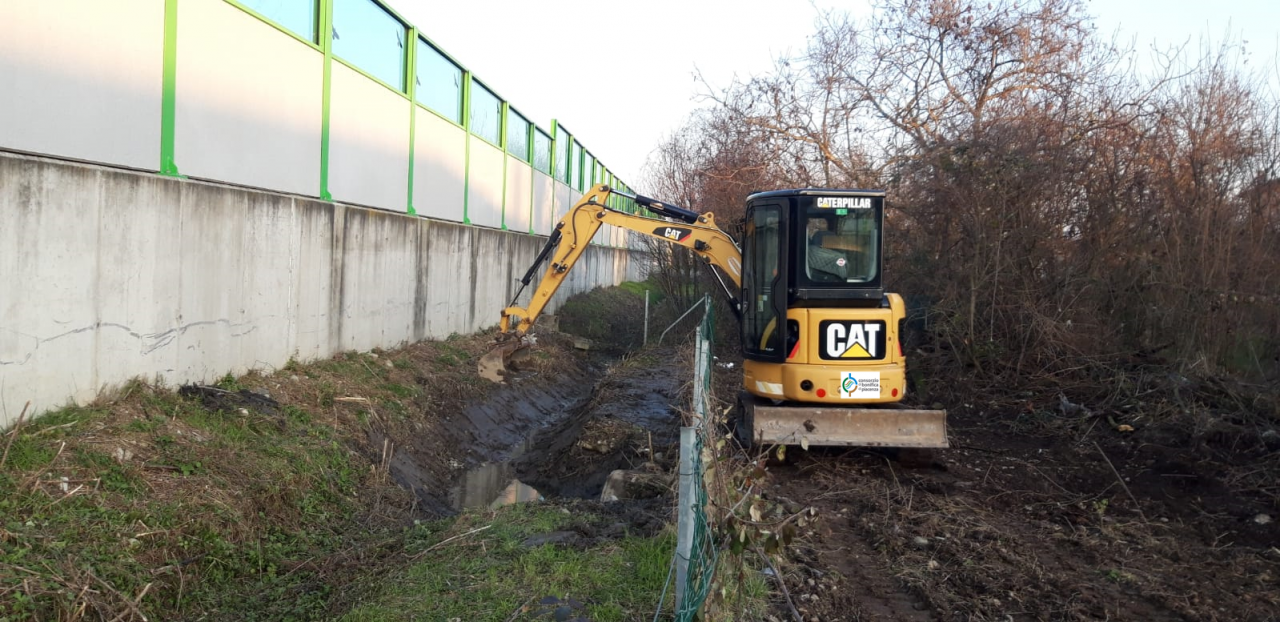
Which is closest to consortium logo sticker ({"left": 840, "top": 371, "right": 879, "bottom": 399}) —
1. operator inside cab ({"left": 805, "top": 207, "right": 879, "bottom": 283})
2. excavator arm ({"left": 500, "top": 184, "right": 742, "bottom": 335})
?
operator inside cab ({"left": 805, "top": 207, "right": 879, "bottom": 283})

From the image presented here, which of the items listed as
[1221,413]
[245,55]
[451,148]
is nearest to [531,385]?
[451,148]

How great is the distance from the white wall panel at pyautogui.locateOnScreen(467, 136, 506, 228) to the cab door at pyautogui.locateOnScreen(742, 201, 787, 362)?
8881mm

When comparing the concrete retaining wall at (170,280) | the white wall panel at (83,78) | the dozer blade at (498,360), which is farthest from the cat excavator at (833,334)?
the dozer blade at (498,360)

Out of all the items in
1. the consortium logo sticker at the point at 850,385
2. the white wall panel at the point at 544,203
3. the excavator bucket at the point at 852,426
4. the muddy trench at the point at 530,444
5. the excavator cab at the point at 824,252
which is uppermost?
the white wall panel at the point at 544,203

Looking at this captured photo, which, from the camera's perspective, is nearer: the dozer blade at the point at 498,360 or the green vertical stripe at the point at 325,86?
the green vertical stripe at the point at 325,86

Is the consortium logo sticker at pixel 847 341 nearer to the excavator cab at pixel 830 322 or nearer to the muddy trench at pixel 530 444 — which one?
the excavator cab at pixel 830 322

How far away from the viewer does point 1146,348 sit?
1098 cm

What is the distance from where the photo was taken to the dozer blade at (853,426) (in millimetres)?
8430

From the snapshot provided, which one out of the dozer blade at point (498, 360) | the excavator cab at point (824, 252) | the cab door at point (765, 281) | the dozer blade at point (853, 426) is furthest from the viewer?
the dozer blade at point (498, 360)

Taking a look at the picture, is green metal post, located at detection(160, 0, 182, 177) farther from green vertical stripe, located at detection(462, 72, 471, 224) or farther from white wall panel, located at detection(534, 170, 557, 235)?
white wall panel, located at detection(534, 170, 557, 235)

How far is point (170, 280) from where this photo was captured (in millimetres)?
7695

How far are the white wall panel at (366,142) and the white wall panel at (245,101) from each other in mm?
583

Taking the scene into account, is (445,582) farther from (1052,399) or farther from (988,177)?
(988,177)

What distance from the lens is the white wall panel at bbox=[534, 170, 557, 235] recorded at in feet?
77.2
